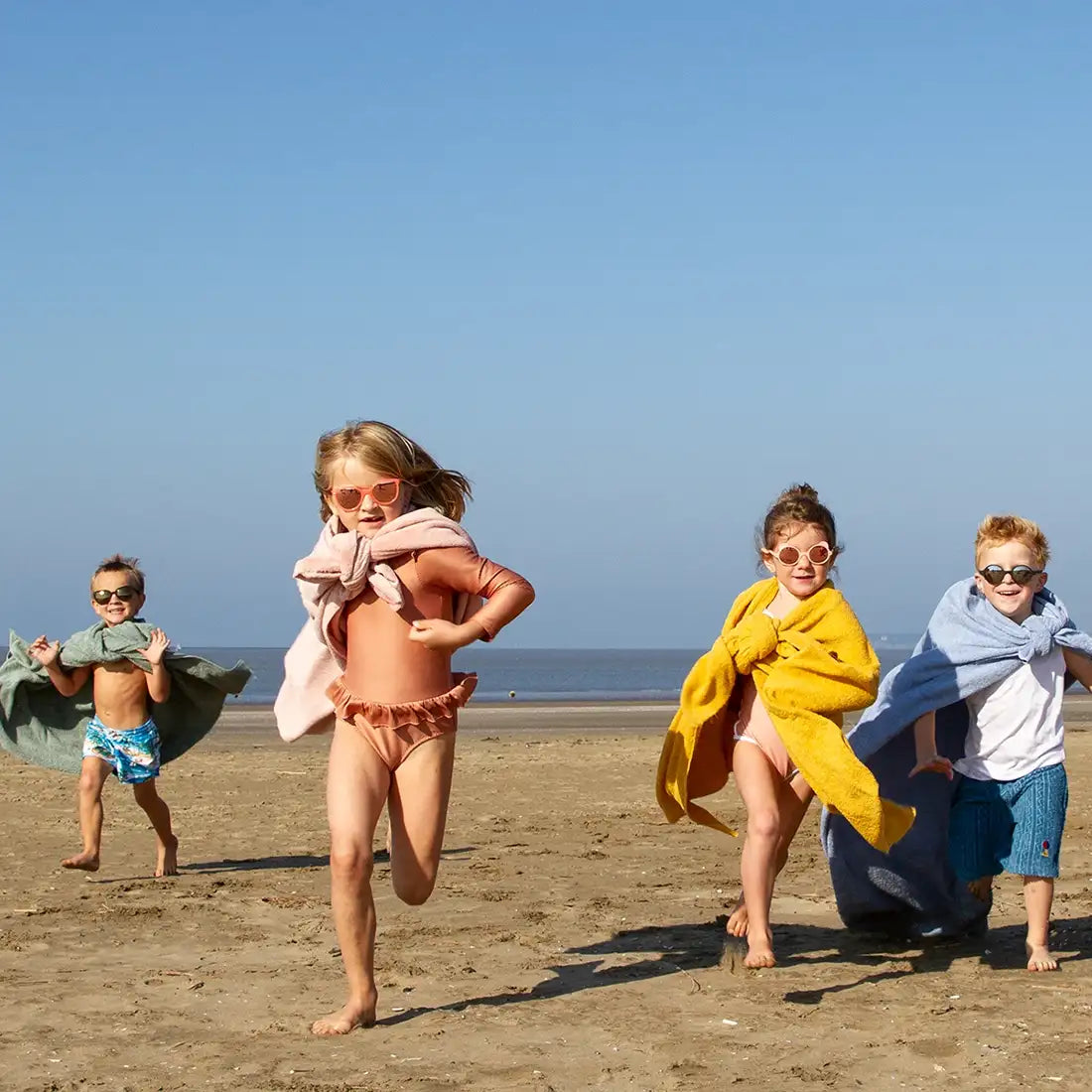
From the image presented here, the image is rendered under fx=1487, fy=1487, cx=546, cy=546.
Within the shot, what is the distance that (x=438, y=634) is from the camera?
5156 millimetres

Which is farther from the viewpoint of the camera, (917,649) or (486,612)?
(917,649)

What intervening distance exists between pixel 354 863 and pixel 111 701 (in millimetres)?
4066

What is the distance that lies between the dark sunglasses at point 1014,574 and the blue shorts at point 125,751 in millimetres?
4797

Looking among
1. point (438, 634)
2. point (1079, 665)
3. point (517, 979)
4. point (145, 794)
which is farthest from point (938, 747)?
point (145, 794)

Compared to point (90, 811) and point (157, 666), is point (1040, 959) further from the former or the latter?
point (90, 811)

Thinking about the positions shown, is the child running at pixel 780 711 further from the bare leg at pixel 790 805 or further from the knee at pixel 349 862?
the knee at pixel 349 862

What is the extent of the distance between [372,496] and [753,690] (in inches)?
72.5

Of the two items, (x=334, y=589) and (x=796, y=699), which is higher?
(x=334, y=589)

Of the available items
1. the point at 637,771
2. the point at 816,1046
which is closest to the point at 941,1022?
the point at 816,1046

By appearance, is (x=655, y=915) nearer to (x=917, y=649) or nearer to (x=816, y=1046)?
(x=917, y=649)

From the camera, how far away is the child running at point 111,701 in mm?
8484

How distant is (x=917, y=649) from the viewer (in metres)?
6.45


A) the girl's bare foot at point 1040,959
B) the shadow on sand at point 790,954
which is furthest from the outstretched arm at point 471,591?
the girl's bare foot at point 1040,959

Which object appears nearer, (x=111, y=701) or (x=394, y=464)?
(x=394, y=464)
